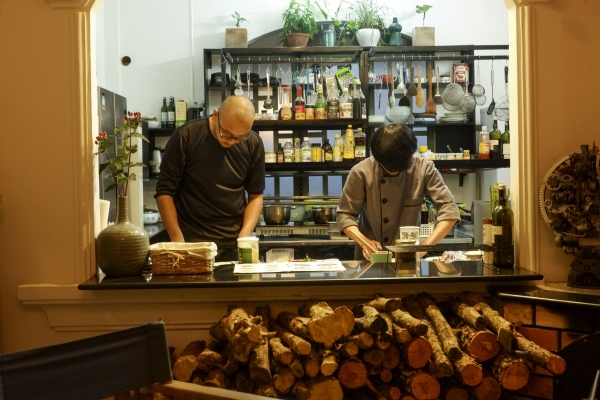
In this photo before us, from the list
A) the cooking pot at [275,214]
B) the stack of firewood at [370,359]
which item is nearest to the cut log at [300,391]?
the stack of firewood at [370,359]

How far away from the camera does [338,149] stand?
559 centimetres

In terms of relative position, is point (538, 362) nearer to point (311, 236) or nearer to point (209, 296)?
point (209, 296)

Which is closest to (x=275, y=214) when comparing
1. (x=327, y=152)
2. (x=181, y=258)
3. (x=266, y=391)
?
(x=327, y=152)

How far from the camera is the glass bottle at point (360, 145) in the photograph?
5551 millimetres

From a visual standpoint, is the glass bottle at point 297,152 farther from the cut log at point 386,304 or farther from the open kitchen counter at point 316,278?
the cut log at point 386,304

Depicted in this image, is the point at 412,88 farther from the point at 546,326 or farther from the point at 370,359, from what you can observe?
the point at 370,359

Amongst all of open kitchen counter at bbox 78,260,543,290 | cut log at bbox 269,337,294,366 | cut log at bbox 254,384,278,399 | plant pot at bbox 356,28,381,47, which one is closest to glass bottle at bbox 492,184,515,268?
open kitchen counter at bbox 78,260,543,290

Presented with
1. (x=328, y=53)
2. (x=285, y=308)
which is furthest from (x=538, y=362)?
(x=328, y=53)

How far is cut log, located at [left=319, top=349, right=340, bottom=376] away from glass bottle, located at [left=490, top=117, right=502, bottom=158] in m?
4.02

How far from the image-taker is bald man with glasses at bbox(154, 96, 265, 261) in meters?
3.31

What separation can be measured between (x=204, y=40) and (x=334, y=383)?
4.75m

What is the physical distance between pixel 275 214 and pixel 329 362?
3285 mm

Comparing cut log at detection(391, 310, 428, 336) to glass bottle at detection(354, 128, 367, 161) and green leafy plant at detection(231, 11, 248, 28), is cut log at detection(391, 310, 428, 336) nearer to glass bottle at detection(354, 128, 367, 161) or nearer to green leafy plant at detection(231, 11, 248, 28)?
glass bottle at detection(354, 128, 367, 161)

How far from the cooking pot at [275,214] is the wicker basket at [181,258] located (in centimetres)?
274
